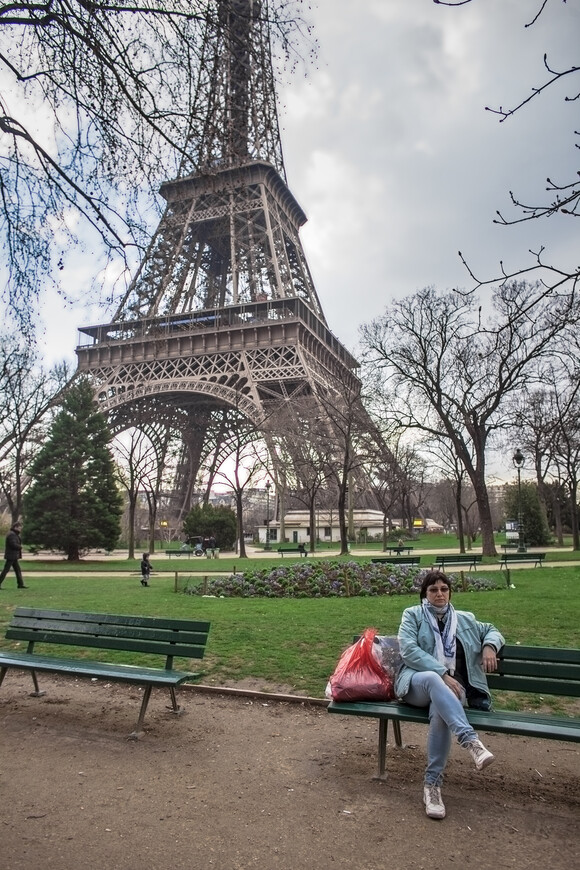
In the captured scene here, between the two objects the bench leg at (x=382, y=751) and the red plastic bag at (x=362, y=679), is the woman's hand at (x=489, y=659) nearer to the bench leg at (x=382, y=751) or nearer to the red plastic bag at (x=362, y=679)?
the red plastic bag at (x=362, y=679)

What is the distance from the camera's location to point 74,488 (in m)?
29.5

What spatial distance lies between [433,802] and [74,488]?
28138 mm

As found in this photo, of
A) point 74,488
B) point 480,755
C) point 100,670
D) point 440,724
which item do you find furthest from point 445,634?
point 74,488

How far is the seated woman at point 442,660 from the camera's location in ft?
13.1

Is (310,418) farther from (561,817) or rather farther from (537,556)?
(561,817)

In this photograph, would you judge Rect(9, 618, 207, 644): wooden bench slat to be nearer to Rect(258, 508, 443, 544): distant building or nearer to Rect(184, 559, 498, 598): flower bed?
Rect(184, 559, 498, 598): flower bed

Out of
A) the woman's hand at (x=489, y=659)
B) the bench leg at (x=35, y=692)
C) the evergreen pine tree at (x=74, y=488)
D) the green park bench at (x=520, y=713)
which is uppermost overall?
the evergreen pine tree at (x=74, y=488)

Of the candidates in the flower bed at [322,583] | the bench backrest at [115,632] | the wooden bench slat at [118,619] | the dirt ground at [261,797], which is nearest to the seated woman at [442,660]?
the dirt ground at [261,797]

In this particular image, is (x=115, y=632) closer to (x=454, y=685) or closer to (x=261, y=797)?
(x=261, y=797)

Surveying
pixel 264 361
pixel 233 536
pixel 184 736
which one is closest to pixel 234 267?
pixel 264 361

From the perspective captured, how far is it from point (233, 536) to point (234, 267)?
17579 millimetres

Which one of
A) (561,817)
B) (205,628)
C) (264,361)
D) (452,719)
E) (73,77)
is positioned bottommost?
(561,817)

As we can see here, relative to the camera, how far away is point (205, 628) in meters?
5.55

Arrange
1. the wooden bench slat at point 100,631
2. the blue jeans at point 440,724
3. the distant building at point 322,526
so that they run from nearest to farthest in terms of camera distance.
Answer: the blue jeans at point 440,724 → the wooden bench slat at point 100,631 → the distant building at point 322,526
